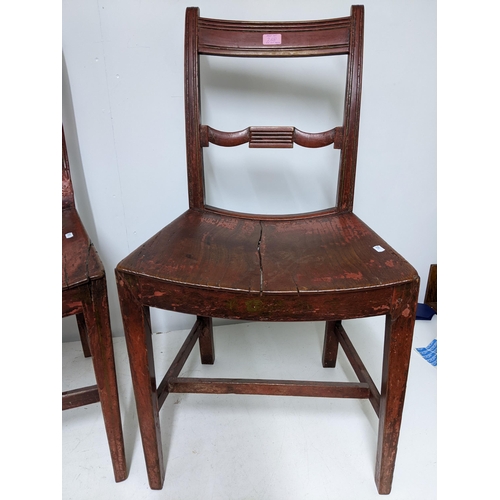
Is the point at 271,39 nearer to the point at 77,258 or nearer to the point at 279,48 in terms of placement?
the point at 279,48

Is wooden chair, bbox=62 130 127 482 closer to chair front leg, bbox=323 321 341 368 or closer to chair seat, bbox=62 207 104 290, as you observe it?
chair seat, bbox=62 207 104 290

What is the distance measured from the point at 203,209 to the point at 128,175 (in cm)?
35

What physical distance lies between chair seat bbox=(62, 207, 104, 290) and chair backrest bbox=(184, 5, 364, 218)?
34cm

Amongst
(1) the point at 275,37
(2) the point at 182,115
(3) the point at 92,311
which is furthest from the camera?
(2) the point at 182,115

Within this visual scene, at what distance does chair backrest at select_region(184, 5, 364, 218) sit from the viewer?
95 centimetres

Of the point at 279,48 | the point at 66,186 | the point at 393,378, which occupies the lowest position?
the point at 393,378

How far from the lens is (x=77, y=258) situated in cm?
77

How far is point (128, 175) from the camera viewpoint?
48.5 inches

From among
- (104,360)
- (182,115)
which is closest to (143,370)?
(104,360)

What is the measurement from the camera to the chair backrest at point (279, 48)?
95 centimetres

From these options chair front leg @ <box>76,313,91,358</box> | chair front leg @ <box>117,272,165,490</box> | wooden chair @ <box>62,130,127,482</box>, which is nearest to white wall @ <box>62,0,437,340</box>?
chair front leg @ <box>76,313,91,358</box>

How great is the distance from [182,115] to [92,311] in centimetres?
68

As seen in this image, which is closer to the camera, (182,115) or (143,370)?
(143,370)

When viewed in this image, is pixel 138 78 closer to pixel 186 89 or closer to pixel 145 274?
pixel 186 89
